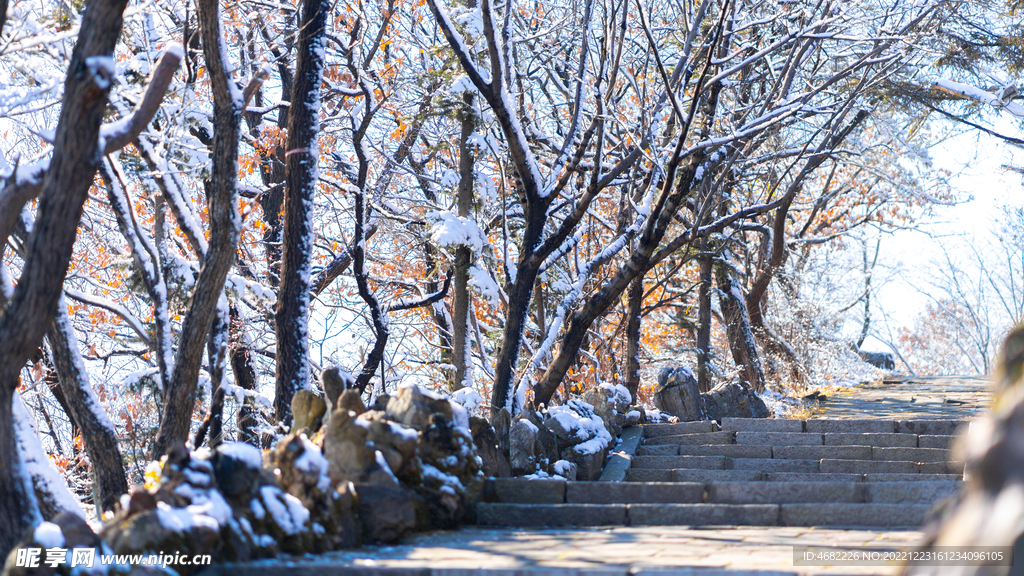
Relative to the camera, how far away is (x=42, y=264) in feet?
14.0

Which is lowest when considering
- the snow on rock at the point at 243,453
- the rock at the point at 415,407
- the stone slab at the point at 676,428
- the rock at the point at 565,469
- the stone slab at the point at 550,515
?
the stone slab at the point at 550,515

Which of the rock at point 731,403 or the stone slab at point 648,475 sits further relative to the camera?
the rock at point 731,403

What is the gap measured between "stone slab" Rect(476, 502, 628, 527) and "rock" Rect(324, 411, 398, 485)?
1033 mm

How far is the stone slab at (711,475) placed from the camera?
304 inches

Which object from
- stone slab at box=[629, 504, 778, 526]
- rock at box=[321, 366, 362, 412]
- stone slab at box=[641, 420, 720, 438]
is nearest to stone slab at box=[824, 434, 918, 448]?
stone slab at box=[641, 420, 720, 438]

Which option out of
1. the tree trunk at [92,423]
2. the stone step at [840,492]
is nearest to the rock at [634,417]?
the stone step at [840,492]

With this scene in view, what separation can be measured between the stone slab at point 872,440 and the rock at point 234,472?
23.2 feet

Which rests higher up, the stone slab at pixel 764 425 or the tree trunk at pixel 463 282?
the tree trunk at pixel 463 282

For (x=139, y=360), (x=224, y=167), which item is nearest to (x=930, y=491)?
(x=224, y=167)

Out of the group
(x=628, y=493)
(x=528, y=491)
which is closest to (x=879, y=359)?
(x=628, y=493)

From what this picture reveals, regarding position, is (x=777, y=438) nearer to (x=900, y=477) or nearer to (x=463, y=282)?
(x=900, y=477)

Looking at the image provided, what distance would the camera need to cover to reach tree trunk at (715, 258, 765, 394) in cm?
1608

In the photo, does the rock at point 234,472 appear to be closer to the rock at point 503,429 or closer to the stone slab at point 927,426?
the rock at point 503,429

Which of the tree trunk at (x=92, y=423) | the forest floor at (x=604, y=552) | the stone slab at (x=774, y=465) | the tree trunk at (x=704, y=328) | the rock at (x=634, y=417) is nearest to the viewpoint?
the forest floor at (x=604, y=552)
